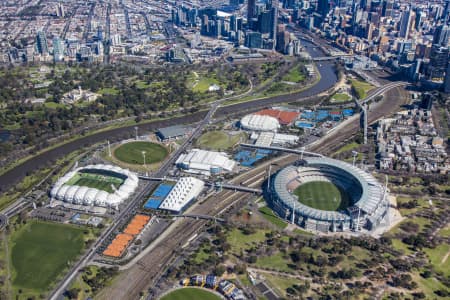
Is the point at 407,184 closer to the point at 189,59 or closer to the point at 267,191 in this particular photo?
Answer: the point at 267,191

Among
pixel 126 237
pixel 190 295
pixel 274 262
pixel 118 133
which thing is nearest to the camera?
pixel 190 295

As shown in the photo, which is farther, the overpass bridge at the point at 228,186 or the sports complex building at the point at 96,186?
the overpass bridge at the point at 228,186

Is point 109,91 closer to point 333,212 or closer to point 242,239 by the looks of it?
point 242,239

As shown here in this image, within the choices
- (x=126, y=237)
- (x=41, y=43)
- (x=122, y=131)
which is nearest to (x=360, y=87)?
(x=122, y=131)

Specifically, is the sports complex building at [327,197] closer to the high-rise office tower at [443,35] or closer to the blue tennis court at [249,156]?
the blue tennis court at [249,156]

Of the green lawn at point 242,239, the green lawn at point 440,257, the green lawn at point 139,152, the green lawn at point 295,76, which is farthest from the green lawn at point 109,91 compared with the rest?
the green lawn at point 440,257

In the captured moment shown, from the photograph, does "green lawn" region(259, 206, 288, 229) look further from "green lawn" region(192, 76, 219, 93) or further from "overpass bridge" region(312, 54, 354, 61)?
"overpass bridge" region(312, 54, 354, 61)
